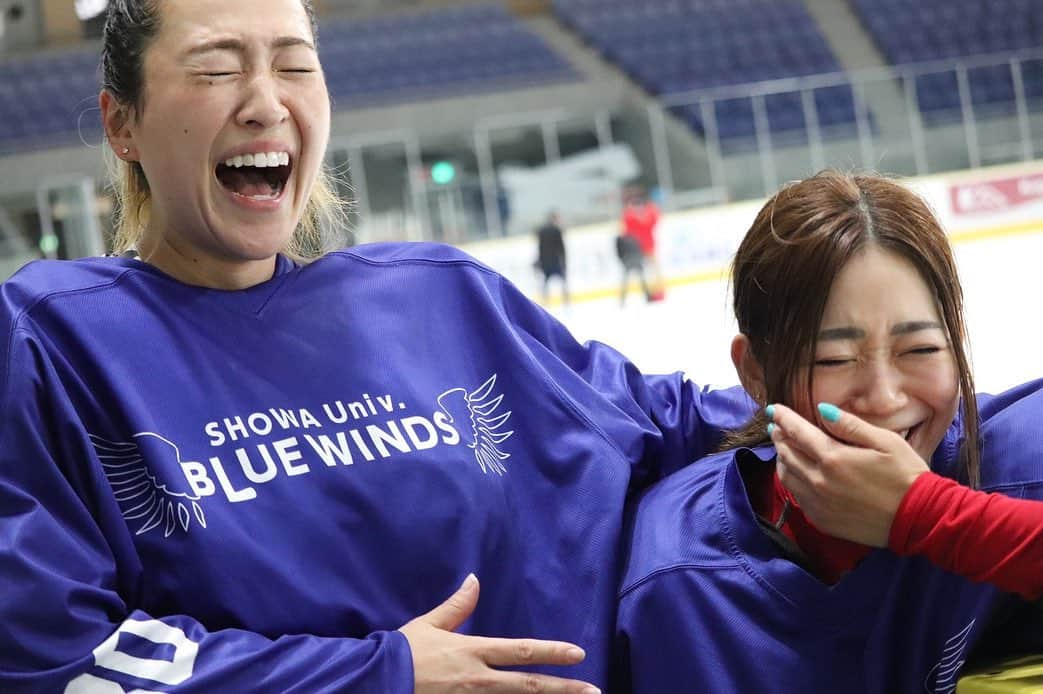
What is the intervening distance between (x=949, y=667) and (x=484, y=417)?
0.48m

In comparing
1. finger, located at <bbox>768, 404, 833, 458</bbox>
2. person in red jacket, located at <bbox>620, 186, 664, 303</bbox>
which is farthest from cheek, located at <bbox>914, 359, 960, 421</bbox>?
person in red jacket, located at <bbox>620, 186, 664, 303</bbox>

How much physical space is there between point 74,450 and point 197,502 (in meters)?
0.11

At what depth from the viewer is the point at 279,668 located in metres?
1.01

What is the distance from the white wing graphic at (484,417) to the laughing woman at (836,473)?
183 mm

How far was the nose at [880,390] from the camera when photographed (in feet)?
3.39

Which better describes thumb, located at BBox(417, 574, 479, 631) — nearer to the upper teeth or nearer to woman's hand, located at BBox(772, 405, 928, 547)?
woman's hand, located at BBox(772, 405, 928, 547)

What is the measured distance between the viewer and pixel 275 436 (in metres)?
1.14

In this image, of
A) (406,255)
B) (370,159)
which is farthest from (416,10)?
Answer: (406,255)

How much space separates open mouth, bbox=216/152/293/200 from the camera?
3.95 feet

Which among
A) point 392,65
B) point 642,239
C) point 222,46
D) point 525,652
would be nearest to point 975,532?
point 525,652

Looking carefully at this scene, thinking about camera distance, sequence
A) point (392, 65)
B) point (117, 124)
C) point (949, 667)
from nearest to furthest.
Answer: point (949, 667) < point (117, 124) < point (392, 65)

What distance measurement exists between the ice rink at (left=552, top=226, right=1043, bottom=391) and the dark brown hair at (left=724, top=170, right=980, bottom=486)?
6.65 feet

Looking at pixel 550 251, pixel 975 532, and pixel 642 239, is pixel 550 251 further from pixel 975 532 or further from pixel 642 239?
pixel 975 532

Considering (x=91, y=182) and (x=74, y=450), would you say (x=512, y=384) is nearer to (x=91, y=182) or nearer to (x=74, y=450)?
(x=74, y=450)
